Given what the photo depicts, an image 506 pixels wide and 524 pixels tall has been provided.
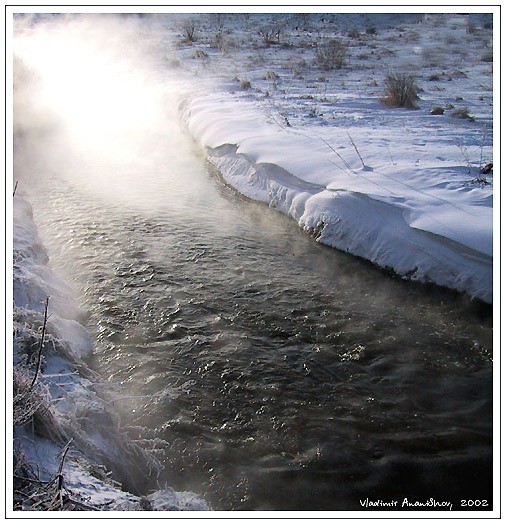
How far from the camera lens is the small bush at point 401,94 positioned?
9.98 m

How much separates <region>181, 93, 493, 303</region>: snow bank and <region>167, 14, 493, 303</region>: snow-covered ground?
16mm

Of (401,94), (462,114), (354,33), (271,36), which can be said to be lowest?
(462,114)

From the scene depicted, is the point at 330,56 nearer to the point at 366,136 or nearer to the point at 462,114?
the point at 462,114

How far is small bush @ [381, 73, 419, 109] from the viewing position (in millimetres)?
9977

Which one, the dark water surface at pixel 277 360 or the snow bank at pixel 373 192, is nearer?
the dark water surface at pixel 277 360

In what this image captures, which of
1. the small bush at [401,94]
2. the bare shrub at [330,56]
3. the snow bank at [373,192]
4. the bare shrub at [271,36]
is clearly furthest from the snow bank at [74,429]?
the bare shrub at [271,36]

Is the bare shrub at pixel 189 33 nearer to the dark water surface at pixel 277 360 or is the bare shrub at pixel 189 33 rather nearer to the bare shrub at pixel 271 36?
the bare shrub at pixel 271 36

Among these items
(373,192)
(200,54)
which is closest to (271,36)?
(200,54)

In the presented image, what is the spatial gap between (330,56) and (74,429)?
12466 millimetres

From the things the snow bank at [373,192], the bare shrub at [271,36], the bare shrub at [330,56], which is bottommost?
the snow bank at [373,192]

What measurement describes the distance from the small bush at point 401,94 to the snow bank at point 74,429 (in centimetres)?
795

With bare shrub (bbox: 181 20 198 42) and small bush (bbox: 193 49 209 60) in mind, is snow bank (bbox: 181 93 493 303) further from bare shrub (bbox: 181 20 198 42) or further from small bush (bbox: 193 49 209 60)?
small bush (bbox: 193 49 209 60)

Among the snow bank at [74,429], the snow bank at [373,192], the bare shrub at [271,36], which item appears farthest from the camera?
the bare shrub at [271,36]

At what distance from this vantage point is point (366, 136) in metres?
8.28
